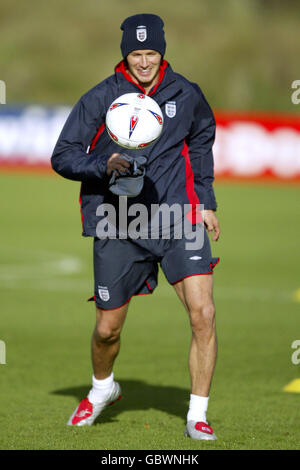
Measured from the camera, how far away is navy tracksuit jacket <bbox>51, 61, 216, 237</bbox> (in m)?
5.80

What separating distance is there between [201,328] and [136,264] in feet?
1.98

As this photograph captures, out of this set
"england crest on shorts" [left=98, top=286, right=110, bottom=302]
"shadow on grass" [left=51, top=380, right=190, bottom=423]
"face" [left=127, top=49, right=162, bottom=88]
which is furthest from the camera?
"shadow on grass" [left=51, top=380, right=190, bottom=423]

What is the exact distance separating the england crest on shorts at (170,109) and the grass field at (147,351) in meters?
2.01

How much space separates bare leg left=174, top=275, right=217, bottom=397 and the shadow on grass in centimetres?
62

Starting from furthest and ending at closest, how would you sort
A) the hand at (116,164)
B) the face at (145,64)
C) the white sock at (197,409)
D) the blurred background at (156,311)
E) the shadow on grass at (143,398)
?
1. the shadow on grass at (143,398)
2. the blurred background at (156,311)
3. the face at (145,64)
4. the white sock at (197,409)
5. the hand at (116,164)

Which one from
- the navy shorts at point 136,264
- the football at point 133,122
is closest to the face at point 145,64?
the football at point 133,122

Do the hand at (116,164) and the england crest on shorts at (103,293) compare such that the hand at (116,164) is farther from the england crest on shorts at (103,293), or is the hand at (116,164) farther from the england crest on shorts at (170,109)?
the england crest on shorts at (103,293)

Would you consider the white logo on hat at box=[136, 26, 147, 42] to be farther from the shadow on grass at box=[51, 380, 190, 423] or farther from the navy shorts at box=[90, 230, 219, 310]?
the shadow on grass at box=[51, 380, 190, 423]

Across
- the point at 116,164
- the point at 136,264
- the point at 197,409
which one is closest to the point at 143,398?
the point at 197,409

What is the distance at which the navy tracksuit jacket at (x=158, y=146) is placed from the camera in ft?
19.0

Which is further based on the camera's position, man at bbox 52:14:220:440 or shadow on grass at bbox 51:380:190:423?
shadow on grass at bbox 51:380:190:423

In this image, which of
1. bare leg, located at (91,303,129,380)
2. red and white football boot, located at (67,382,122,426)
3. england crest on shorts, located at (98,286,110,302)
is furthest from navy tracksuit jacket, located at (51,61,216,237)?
red and white football boot, located at (67,382,122,426)

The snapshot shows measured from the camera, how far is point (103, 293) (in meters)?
6.03

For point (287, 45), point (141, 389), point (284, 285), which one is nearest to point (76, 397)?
point (141, 389)
